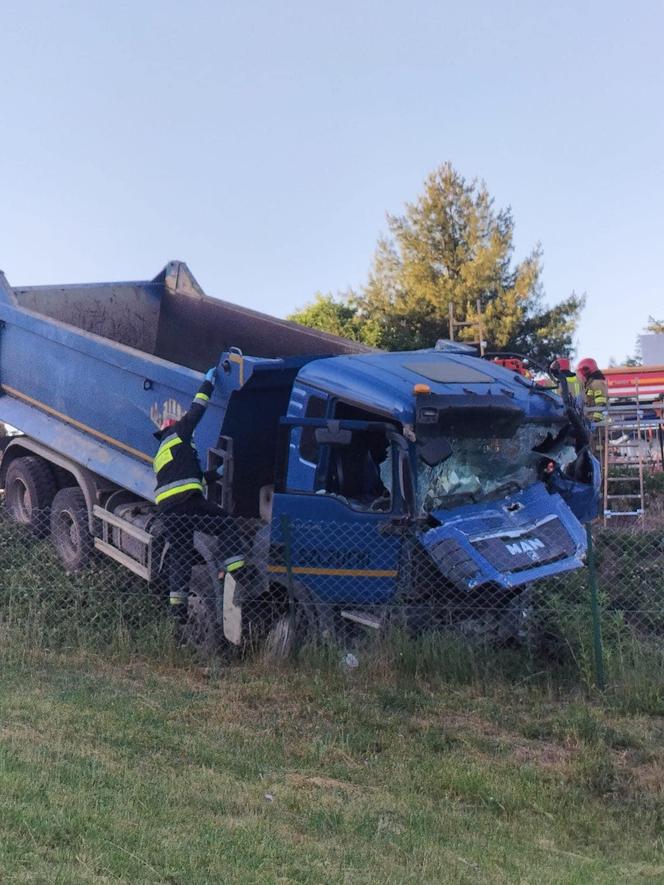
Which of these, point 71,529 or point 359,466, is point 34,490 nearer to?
point 71,529

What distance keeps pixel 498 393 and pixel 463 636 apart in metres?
1.77

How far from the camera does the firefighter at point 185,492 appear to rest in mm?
7648

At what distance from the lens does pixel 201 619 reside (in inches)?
308

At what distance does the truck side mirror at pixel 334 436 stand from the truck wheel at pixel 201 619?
1.61m

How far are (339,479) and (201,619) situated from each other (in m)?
1.57

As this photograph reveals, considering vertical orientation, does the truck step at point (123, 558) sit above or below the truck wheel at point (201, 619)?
above

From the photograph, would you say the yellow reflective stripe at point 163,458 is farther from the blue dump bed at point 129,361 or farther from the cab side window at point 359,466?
the cab side window at point 359,466

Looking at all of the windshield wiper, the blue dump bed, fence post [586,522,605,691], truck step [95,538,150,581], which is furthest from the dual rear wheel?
fence post [586,522,605,691]

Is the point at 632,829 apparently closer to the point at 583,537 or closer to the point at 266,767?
the point at 266,767

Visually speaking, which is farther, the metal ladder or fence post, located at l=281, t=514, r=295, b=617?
the metal ladder

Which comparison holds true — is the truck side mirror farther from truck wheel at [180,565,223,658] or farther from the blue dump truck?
truck wheel at [180,565,223,658]

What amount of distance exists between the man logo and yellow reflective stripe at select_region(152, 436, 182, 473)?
8.40ft

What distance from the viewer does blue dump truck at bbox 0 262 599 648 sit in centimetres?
693

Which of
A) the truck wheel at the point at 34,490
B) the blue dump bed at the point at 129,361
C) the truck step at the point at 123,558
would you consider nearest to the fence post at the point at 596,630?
the blue dump bed at the point at 129,361
